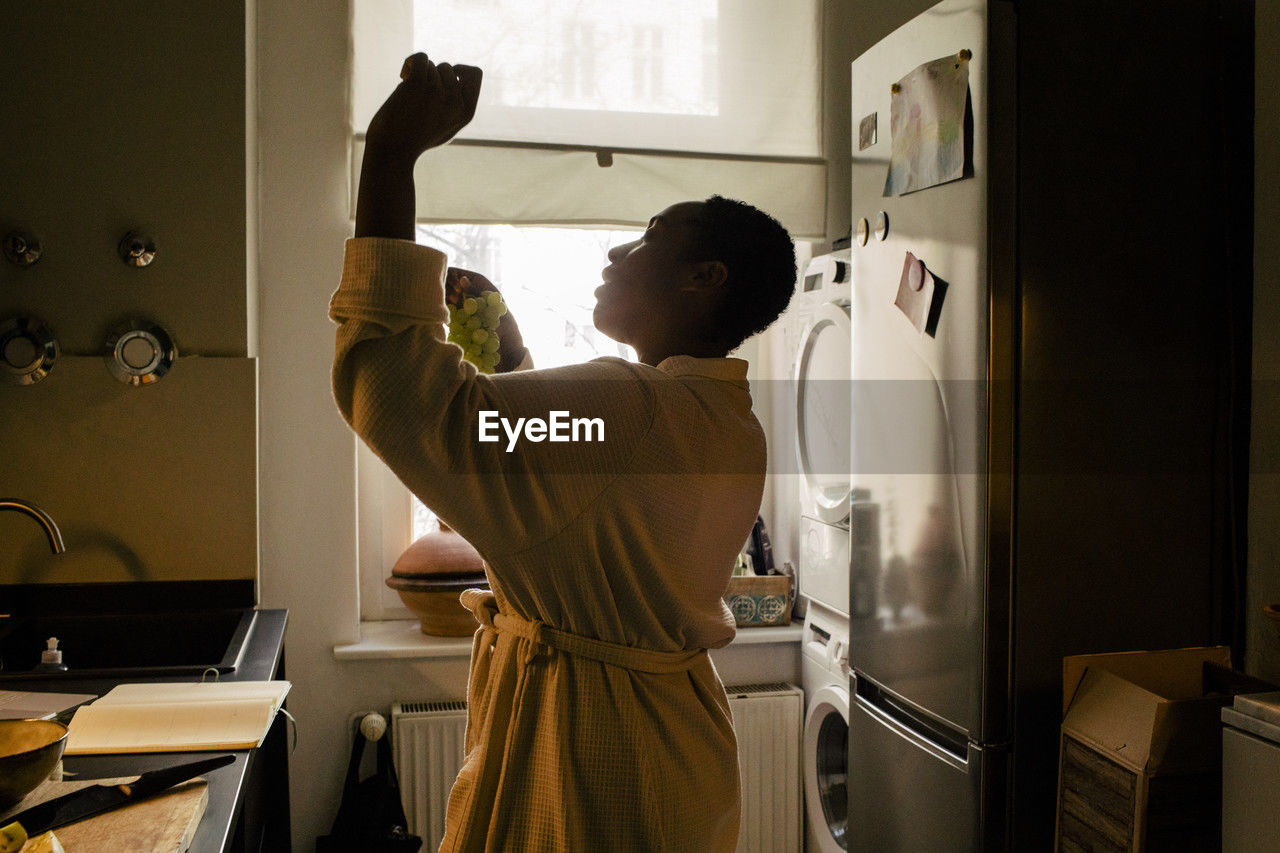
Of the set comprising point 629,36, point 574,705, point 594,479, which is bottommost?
point 574,705

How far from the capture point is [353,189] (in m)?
2.48

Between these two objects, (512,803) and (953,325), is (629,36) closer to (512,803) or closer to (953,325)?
(953,325)

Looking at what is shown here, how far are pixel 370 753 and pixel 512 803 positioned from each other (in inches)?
67.3

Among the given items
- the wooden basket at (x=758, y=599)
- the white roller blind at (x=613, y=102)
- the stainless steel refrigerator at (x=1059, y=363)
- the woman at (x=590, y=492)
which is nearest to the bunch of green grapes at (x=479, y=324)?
the woman at (x=590, y=492)

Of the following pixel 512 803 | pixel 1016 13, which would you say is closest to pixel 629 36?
pixel 1016 13

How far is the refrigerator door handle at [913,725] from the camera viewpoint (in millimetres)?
1799

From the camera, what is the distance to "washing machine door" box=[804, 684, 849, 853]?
98.5 inches

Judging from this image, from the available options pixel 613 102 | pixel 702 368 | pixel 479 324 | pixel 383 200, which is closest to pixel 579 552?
pixel 702 368

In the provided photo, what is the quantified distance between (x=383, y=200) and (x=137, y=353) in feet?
5.66

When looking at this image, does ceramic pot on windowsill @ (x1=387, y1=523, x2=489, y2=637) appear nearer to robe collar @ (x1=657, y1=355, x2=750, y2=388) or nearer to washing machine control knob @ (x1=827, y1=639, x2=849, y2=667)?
washing machine control knob @ (x1=827, y1=639, x2=849, y2=667)

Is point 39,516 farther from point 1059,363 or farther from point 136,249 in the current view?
point 1059,363

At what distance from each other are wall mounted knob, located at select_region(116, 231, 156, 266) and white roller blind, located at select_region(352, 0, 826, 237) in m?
0.61

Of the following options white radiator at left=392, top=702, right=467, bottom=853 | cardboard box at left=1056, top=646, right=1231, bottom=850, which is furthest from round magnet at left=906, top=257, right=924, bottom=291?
white radiator at left=392, top=702, right=467, bottom=853

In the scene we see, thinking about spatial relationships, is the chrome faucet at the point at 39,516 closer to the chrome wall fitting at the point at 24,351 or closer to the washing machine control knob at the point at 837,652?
the chrome wall fitting at the point at 24,351
